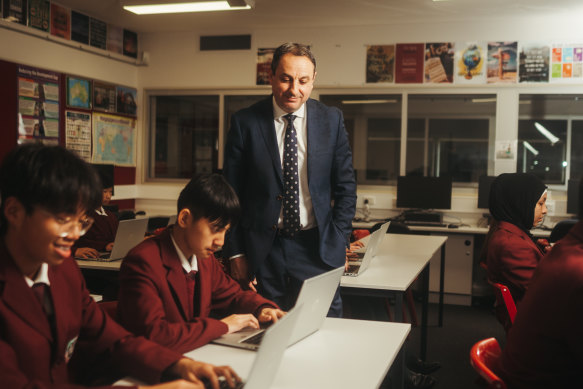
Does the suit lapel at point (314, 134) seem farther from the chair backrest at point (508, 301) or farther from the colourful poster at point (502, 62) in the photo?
the colourful poster at point (502, 62)

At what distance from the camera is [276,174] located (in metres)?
2.14

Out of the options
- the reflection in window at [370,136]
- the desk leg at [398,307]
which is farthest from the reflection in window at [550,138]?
the desk leg at [398,307]

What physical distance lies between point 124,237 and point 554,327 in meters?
2.46

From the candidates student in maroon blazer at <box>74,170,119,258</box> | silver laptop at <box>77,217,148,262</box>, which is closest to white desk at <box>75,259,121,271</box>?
silver laptop at <box>77,217,148,262</box>

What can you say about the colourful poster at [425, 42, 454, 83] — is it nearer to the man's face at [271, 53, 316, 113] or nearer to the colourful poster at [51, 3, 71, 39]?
the colourful poster at [51, 3, 71, 39]

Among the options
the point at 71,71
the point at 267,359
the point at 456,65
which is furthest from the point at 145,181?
the point at 267,359

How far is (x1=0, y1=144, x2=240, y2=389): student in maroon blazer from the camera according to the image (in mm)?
1072

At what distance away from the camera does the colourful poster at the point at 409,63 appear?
568cm

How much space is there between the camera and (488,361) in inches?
61.5

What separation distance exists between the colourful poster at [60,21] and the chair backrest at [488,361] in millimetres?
4846

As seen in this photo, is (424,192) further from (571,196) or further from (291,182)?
(291,182)

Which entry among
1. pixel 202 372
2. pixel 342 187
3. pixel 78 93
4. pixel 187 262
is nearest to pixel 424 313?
pixel 342 187

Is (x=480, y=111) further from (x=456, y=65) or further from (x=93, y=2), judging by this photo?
(x=93, y=2)

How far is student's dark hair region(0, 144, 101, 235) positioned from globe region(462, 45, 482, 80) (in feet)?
16.6
